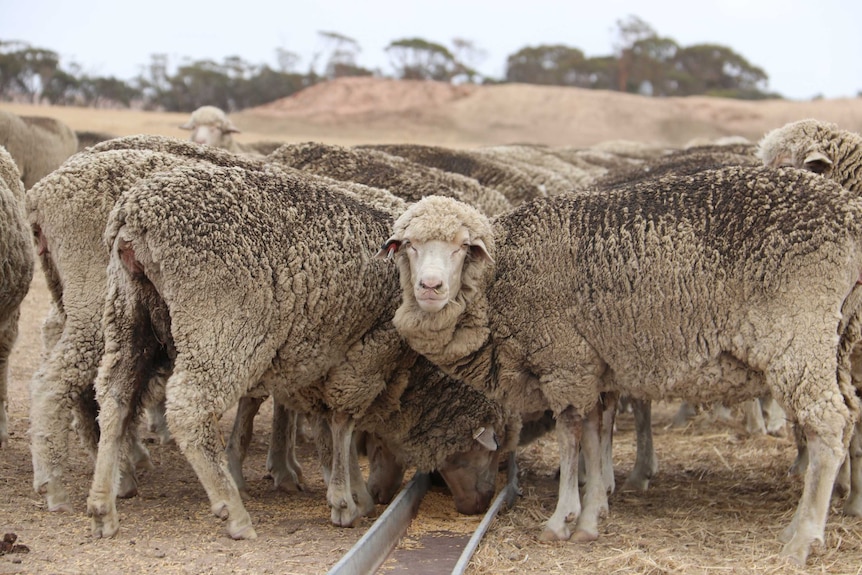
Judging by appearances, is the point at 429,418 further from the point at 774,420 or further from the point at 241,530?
the point at 774,420

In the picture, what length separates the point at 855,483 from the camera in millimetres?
5527

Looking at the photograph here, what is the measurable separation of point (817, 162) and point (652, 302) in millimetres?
1631

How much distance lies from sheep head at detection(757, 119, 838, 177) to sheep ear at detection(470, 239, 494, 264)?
1898mm

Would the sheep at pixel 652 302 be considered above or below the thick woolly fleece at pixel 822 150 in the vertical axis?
below

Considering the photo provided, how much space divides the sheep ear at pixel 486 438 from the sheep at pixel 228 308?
74cm

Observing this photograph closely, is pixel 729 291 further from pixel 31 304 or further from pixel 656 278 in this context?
pixel 31 304

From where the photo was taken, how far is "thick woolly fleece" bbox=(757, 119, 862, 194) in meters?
5.73

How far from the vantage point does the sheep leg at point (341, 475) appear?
17.5ft

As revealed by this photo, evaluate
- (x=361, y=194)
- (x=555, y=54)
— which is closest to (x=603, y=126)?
(x=555, y=54)

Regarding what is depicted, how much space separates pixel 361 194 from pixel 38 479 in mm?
2391

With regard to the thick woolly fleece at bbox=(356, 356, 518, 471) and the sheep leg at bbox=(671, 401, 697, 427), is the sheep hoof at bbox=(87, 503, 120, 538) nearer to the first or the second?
the thick woolly fleece at bbox=(356, 356, 518, 471)

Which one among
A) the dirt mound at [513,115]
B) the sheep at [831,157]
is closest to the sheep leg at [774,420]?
the sheep at [831,157]

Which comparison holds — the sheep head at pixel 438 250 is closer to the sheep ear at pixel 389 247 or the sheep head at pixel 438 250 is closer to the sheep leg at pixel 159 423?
the sheep ear at pixel 389 247

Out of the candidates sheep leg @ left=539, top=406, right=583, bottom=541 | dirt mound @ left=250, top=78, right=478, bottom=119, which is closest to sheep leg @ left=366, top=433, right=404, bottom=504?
sheep leg @ left=539, top=406, right=583, bottom=541
